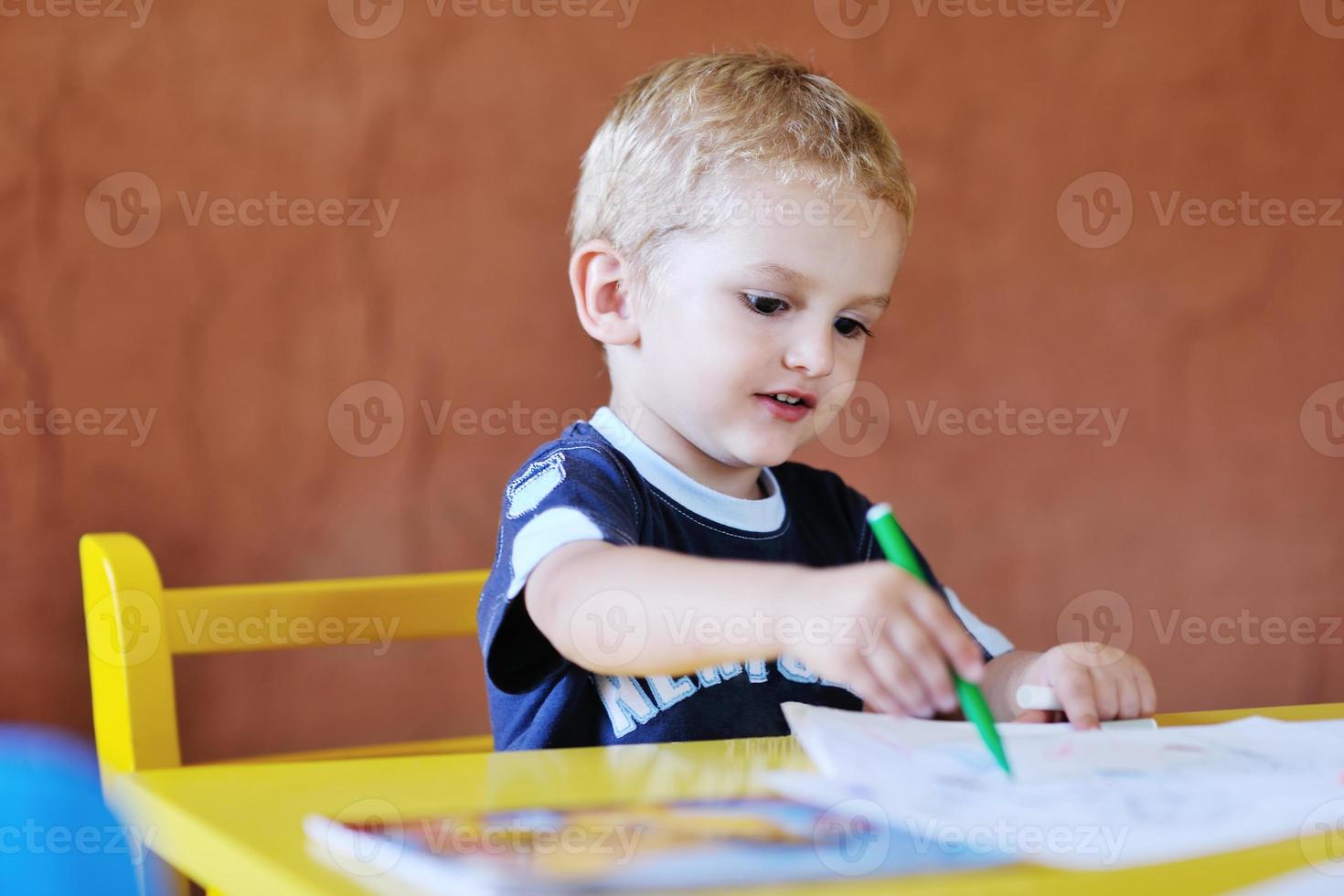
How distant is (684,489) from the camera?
3.33 feet

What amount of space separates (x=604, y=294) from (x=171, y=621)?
0.41 meters

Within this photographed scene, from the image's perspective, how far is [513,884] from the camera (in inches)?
15.3

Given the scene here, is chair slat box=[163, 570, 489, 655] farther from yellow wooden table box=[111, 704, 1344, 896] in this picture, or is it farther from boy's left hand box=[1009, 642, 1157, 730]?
boy's left hand box=[1009, 642, 1157, 730]

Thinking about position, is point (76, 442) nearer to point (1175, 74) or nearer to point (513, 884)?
point (513, 884)

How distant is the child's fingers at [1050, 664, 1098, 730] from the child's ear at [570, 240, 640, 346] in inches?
16.4

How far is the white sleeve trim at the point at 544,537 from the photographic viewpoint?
779mm

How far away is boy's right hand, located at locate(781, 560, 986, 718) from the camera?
56cm

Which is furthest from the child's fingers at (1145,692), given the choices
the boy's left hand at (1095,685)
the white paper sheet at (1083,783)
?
the white paper sheet at (1083,783)

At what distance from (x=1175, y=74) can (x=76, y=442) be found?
1.38m
